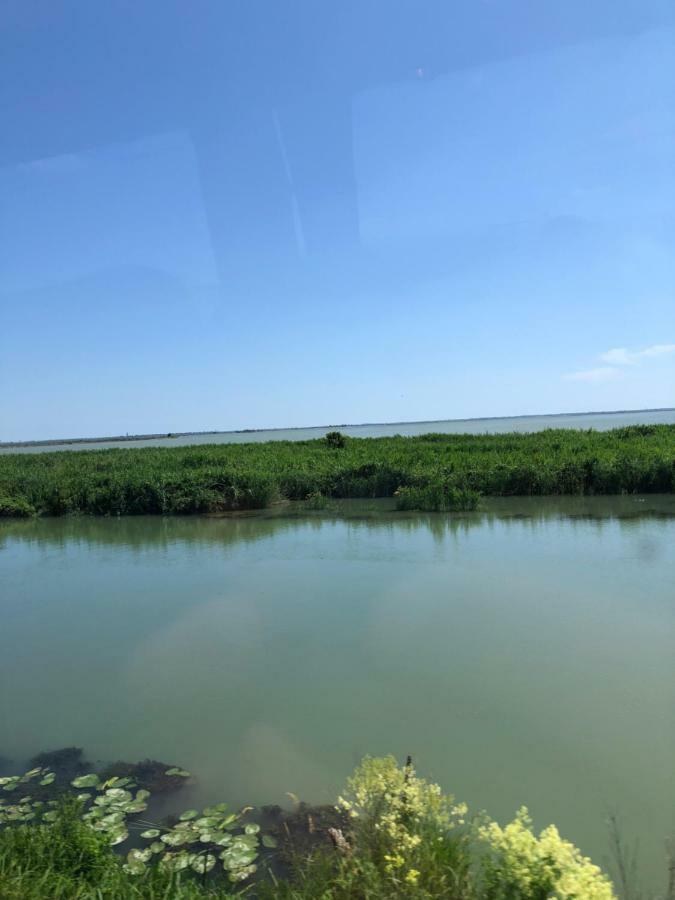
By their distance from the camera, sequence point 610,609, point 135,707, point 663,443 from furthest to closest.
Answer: point 663,443, point 610,609, point 135,707

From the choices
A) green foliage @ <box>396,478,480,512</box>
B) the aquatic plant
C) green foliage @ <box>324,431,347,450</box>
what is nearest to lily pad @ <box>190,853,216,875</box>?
the aquatic plant

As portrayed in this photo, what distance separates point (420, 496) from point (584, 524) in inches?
126

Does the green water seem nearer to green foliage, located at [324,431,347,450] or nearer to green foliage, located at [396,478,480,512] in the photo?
green foliage, located at [396,478,480,512]

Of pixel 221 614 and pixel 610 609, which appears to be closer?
pixel 610 609

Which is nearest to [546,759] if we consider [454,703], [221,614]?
[454,703]

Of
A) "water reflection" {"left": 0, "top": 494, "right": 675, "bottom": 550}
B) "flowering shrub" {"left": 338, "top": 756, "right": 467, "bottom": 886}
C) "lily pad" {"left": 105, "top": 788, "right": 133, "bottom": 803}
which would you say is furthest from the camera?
"water reflection" {"left": 0, "top": 494, "right": 675, "bottom": 550}

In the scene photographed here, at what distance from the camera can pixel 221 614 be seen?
6020 mm

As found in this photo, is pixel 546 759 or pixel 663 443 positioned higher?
pixel 663 443

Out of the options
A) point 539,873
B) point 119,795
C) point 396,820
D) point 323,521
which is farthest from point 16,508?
point 539,873

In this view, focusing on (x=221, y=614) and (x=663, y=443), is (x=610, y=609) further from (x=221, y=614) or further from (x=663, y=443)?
(x=663, y=443)

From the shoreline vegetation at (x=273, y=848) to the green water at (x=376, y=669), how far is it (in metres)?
0.31

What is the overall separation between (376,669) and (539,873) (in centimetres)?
275

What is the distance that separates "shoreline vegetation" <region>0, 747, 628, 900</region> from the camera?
6.05 feet

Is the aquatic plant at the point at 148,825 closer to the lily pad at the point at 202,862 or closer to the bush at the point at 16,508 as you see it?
the lily pad at the point at 202,862
